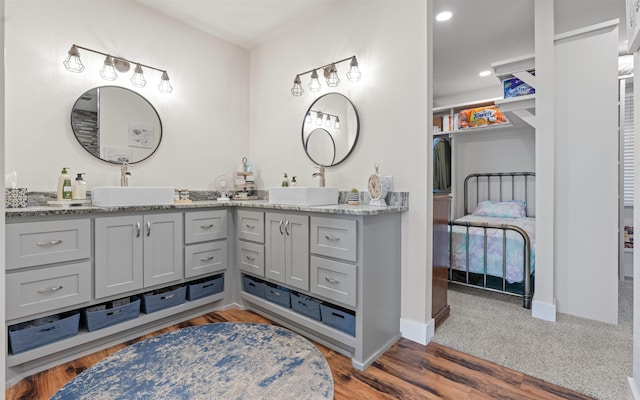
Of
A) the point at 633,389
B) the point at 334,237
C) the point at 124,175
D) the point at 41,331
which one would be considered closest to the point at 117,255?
the point at 41,331

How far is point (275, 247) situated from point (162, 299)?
0.93m

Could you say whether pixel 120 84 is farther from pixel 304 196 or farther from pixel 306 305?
pixel 306 305

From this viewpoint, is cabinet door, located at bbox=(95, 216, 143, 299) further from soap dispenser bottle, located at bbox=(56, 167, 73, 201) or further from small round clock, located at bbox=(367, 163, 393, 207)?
small round clock, located at bbox=(367, 163, 393, 207)

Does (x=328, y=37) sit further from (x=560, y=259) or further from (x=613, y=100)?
(x=560, y=259)

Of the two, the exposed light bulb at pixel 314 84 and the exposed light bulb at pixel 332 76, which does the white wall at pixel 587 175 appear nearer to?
the exposed light bulb at pixel 332 76

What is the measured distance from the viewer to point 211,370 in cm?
111

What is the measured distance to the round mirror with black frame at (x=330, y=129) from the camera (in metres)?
2.54

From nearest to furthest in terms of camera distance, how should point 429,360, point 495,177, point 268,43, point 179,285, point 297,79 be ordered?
point 429,360, point 179,285, point 297,79, point 268,43, point 495,177

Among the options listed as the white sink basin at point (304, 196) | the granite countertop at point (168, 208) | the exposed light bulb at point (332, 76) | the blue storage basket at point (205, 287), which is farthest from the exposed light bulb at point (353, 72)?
the blue storage basket at point (205, 287)

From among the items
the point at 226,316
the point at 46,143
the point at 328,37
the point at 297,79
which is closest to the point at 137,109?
the point at 46,143

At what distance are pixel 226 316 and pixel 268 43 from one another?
2.72 meters

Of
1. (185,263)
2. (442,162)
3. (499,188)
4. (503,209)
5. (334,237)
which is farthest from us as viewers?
(442,162)

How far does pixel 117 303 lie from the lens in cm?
214

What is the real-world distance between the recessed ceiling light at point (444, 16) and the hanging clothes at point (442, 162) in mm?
2235
